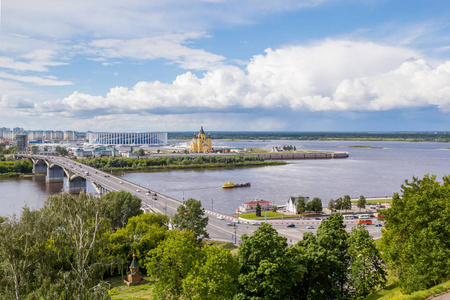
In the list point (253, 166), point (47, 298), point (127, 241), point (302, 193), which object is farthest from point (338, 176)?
point (47, 298)

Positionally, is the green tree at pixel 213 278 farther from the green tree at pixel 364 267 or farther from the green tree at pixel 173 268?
the green tree at pixel 364 267

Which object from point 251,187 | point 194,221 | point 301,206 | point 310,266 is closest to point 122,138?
point 251,187

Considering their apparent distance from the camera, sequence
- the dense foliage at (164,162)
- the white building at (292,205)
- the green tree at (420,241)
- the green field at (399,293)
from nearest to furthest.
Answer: the green field at (399,293)
the green tree at (420,241)
the white building at (292,205)
the dense foliage at (164,162)

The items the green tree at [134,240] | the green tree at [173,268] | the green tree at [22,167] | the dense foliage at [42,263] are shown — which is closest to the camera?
the dense foliage at [42,263]

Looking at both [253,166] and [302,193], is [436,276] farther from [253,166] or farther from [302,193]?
[253,166]

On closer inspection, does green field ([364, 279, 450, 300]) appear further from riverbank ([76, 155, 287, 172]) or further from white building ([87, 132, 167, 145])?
white building ([87, 132, 167, 145])

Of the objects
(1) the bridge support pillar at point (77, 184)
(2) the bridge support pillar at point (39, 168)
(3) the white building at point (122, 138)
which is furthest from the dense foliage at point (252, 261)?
(3) the white building at point (122, 138)

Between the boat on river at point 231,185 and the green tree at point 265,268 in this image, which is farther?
the boat on river at point 231,185
